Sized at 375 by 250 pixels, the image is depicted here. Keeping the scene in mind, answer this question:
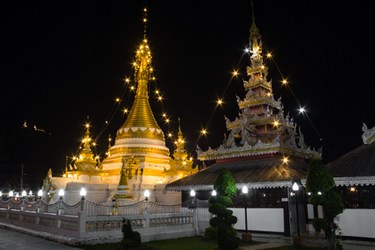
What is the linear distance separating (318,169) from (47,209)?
1613cm

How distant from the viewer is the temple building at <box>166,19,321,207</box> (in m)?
21.3

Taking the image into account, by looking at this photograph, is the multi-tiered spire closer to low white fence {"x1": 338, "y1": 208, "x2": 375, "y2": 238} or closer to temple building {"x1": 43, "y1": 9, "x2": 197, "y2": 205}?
temple building {"x1": 43, "y1": 9, "x2": 197, "y2": 205}

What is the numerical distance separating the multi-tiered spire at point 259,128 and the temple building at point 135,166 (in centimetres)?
682

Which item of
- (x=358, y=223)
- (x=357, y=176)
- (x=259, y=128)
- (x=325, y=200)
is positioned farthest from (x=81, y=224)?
(x=259, y=128)

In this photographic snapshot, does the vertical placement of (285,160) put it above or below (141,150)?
→ below

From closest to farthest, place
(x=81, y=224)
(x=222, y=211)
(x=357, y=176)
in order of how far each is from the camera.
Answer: (x=81, y=224)
(x=222, y=211)
(x=357, y=176)

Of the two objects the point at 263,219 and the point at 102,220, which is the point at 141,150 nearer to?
the point at 263,219

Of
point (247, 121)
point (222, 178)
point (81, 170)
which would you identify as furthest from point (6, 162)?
point (222, 178)

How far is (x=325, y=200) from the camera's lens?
44.9 ft

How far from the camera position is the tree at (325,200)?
13594mm

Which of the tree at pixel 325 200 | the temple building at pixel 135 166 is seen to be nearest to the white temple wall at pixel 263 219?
the tree at pixel 325 200

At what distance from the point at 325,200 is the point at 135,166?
2294cm

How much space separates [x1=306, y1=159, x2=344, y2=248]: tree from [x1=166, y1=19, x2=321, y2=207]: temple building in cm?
515

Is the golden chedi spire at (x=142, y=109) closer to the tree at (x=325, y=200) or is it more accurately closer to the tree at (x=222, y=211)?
the tree at (x=222, y=211)
